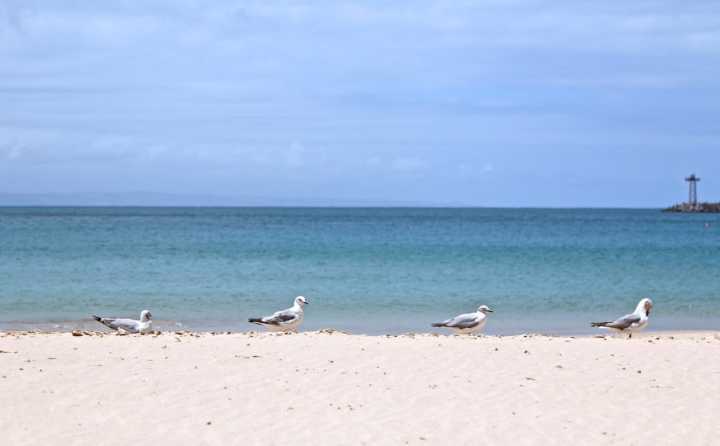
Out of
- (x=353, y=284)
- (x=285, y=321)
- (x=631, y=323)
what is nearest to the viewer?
(x=631, y=323)

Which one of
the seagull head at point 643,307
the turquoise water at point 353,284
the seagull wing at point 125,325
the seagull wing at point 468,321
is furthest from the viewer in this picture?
the turquoise water at point 353,284

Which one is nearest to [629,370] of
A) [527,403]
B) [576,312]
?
[527,403]

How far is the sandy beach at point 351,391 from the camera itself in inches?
327

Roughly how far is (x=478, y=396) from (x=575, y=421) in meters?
1.21

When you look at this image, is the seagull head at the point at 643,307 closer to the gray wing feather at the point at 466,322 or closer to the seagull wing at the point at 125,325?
the gray wing feather at the point at 466,322

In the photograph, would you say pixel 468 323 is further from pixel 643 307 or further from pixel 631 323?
pixel 643 307

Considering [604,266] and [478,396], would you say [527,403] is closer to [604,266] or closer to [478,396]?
[478,396]

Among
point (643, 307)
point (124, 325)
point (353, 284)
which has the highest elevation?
point (643, 307)

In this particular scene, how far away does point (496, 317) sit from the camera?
20828 millimetres

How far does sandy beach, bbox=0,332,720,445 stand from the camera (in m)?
8.31

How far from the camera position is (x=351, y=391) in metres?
9.88

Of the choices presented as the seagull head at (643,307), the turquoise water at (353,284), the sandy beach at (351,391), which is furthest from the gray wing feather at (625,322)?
the turquoise water at (353,284)

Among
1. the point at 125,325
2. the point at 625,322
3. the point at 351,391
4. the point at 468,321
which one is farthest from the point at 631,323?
the point at 125,325

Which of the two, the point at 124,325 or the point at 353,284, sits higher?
the point at 124,325
